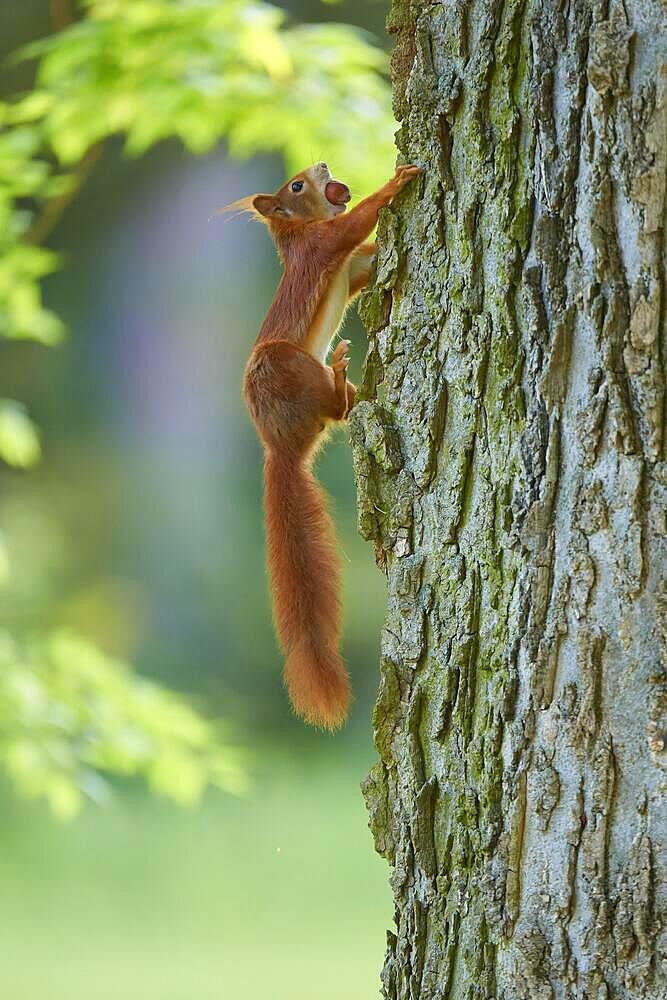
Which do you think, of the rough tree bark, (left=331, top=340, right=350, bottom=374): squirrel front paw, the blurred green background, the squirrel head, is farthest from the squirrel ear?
the blurred green background

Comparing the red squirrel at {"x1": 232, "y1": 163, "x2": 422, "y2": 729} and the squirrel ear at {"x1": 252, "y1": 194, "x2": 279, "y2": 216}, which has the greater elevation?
the squirrel ear at {"x1": 252, "y1": 194, "x2": 279, "y2": 216}

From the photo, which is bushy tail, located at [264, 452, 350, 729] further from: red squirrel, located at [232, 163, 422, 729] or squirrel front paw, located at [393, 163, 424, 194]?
squirrel front paw, located at [393, 163, 424, 194]

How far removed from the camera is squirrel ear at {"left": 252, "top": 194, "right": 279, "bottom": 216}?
1.45 metres

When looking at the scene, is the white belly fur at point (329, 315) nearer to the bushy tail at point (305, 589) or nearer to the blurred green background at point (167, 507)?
the bushy tail at point (305, 589)

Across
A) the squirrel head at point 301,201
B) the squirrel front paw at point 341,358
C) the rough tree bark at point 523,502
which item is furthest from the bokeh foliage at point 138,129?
the rough tree bark at point 523,502

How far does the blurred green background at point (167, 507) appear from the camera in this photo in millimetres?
3674

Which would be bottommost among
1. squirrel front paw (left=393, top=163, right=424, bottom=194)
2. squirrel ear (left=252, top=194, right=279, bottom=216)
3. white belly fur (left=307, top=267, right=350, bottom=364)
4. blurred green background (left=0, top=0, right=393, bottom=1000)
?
squirrel front paw (left=393, top=163, right=424, bottom=194)

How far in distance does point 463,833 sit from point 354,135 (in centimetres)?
136

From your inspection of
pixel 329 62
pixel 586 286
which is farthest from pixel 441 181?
pixel 329 62

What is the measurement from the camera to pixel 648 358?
0.78 metres

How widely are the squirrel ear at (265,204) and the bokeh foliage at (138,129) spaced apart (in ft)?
1.21

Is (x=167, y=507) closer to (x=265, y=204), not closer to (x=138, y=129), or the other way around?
(x=138, y=129)

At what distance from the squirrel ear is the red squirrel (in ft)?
0.29

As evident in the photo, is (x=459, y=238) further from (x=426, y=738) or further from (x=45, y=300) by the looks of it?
(x=45, y=300)
